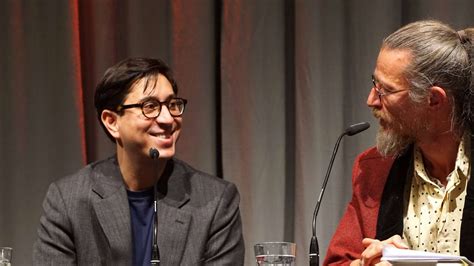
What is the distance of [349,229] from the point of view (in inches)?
113

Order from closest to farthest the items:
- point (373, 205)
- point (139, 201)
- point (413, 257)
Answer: point (413, 257) < point (373, 205) < point (139, 201)

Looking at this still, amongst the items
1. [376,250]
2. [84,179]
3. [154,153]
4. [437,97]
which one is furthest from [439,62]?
[84,179]

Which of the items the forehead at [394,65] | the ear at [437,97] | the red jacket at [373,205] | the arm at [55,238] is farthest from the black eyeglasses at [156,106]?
the ear at [437,97]

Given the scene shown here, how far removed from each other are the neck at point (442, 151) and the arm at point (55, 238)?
4.10 ft

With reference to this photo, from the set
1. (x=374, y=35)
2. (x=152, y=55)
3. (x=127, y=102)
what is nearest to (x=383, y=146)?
(x=127, y=102)

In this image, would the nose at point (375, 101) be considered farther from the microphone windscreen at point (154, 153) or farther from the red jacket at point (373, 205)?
the microphone windscreen at point (154, 153)

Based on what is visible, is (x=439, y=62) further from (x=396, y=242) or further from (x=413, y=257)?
(x=413, y=257)

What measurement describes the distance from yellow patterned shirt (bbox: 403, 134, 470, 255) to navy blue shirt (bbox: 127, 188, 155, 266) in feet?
3.01

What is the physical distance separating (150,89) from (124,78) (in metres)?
0.11

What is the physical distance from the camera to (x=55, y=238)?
122 inches

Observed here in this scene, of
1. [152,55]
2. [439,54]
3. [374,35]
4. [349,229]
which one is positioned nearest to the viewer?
[439,54]

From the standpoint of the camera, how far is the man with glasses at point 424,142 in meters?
2.67

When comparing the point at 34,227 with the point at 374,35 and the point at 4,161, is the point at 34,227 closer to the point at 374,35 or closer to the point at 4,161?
the point at 4,161

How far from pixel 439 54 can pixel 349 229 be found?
0.64m
